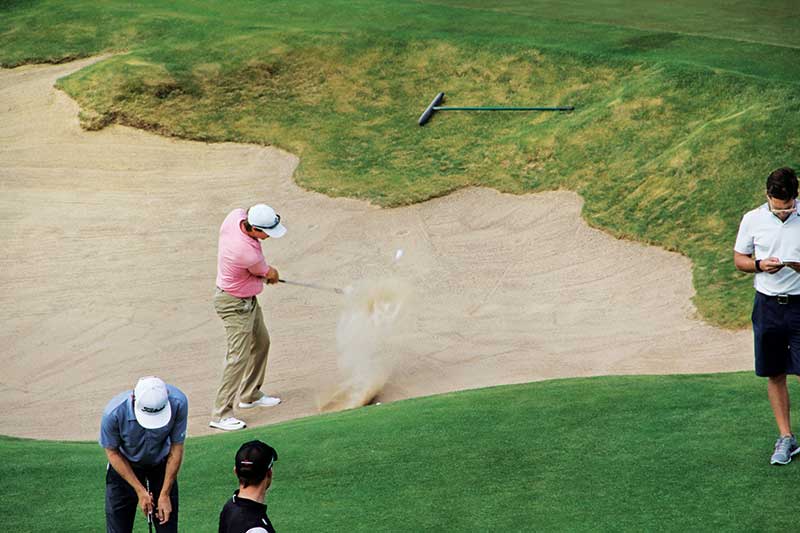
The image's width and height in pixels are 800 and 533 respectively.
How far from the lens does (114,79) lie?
66.7 feet

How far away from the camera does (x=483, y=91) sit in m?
19.9

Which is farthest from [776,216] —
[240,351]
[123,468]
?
[240,351]

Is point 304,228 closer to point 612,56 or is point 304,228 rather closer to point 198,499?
point 612,56

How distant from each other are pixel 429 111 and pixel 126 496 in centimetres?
1314

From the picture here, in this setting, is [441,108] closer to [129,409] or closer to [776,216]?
[776,216]

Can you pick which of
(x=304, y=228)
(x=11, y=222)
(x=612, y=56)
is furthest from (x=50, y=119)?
(x=612, y=56)

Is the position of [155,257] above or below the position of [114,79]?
below

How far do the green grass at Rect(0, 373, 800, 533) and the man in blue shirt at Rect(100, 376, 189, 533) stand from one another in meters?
0.92

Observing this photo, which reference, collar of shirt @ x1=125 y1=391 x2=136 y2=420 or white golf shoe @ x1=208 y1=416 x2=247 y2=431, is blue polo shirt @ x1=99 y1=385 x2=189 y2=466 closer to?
collar of shirt @ x1=125 y1=391 x2=136 y2=420

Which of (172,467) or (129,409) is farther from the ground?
(129,409)

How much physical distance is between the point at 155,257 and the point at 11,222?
2.68 m

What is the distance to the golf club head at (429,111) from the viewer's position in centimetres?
1948

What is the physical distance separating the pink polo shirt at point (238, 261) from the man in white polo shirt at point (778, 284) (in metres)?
5.34

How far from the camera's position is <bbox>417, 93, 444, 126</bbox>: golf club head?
63.9 ft
